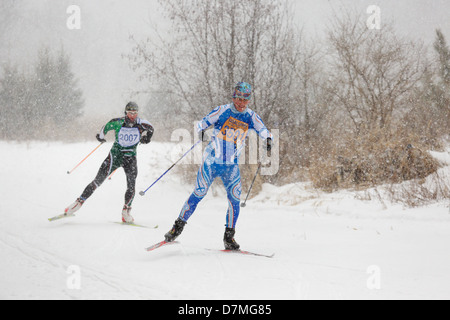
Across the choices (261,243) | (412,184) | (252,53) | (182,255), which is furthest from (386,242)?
(252,53)

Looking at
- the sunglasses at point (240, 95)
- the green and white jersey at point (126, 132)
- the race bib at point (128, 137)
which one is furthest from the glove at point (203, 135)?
the race bib at point (128, 137)

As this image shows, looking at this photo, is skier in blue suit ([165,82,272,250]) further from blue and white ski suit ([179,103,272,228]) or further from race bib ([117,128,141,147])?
race bib ([117,128,141,147])

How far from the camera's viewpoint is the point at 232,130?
195 inches

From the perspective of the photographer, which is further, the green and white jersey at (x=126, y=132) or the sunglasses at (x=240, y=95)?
the green and white jersey at (x=126, y=132)

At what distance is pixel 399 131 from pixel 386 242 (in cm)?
406

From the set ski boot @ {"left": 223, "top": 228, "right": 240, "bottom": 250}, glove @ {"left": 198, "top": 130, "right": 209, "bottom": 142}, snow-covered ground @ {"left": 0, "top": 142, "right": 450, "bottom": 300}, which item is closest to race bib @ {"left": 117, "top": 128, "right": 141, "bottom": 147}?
snow-covered ground @ {"left": 0, "top": 142, "right": 450, "bottom": 300}

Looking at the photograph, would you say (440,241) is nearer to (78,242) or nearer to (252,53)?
(78,242)

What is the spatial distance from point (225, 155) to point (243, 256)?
4.40 feet

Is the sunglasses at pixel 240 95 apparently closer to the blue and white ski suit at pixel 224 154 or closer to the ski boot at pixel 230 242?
the blue and white ski suit at pixel 224 154

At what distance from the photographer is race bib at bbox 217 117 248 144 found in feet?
16.2

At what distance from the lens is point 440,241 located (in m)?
4.75

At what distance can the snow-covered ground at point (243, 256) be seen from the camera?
3.28 m

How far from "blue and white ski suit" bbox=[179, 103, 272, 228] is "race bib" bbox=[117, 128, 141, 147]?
8.15 feet

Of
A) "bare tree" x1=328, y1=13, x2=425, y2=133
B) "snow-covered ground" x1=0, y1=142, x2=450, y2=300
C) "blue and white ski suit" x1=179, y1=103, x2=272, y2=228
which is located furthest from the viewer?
"bare tree" x1=328, y1=13, x2=425, y2=133
